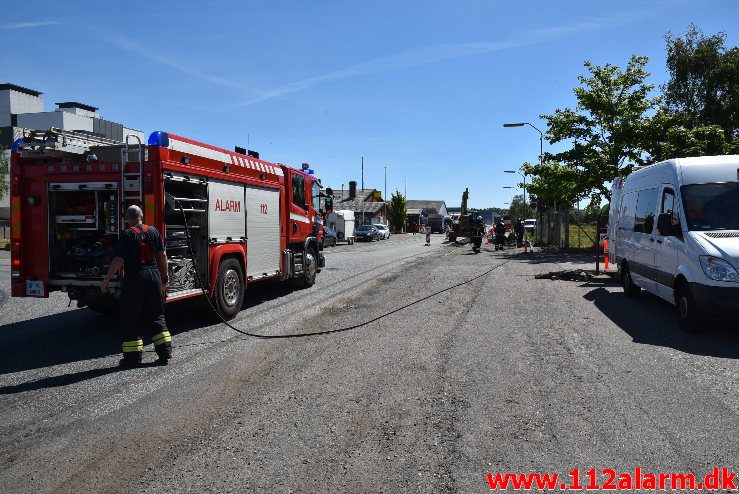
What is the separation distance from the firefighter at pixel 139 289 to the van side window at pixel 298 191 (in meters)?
6.07

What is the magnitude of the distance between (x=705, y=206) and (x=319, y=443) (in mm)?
6944

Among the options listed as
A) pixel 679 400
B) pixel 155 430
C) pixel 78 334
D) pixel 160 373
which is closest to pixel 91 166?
pixel 78 334

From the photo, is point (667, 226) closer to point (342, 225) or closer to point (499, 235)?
point (499, 235)

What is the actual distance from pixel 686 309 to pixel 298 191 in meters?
8.00

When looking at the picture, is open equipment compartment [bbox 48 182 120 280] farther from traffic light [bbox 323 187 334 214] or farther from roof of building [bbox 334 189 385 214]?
roof of building [bbox 334 189 385 214]

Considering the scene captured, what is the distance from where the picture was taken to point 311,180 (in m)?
13.8

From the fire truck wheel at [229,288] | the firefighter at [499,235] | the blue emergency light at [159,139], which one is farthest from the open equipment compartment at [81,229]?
the firefighter at [499,235]

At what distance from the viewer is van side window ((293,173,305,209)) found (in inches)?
493

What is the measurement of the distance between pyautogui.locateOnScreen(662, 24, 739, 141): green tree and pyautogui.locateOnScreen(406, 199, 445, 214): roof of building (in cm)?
8033

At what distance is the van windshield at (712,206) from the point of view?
26.5ft

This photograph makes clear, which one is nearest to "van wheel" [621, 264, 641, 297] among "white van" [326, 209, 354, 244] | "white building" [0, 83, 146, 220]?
"white van" [326, 209, 354, 244]

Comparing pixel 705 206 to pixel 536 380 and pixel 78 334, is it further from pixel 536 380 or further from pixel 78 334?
pixel 78 334

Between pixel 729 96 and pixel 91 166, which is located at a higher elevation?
pixel 729 96
